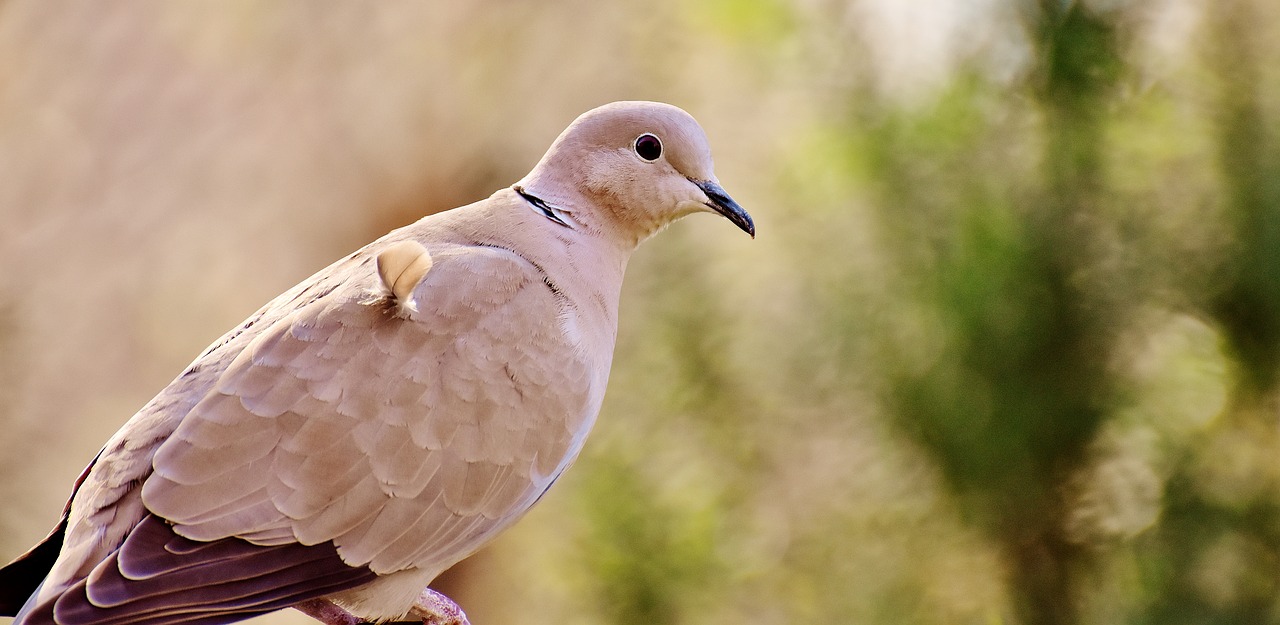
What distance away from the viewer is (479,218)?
1.66 meters

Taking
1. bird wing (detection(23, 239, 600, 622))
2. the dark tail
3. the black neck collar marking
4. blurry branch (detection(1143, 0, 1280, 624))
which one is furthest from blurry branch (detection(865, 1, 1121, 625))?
the dark tail

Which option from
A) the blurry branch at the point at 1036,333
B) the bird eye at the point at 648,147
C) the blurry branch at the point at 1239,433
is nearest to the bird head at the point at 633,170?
the bird eye at the point at 648,147

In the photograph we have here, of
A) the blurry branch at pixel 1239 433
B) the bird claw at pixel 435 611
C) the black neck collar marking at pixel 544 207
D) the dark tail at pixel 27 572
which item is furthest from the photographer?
the blurry branch at pixel 1239 433

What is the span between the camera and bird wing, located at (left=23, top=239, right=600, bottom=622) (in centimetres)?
129

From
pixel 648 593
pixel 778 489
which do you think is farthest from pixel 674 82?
pixel 648 593

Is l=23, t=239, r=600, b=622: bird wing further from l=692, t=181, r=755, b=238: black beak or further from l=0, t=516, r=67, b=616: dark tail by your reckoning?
l=692, t=181, r=755, b=238: black beak

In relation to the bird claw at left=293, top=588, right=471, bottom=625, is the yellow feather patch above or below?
above

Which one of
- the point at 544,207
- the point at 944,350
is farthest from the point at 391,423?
the point at 944,350

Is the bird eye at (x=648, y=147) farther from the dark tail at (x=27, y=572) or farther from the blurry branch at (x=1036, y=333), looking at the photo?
the blurry branch at (x=1036, y=333)

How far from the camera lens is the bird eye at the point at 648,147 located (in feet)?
5.67

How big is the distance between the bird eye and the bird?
17 centimetres

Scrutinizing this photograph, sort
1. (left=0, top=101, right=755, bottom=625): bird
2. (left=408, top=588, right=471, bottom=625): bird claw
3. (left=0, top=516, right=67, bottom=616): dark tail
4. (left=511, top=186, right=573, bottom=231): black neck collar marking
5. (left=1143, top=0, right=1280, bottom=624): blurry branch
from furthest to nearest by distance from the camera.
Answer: (left=1143, top=0, right=1280, bottom=624): blurry branch, (left=511, top=186, right=573, bottom=231): black neck collar marking, (left=408, top=588, right=471, bottom=625): bird claw, (left=0, top=516, right=67, bottom=616): dark tail, (left=0, top=101, right=755, bottom=625): bird

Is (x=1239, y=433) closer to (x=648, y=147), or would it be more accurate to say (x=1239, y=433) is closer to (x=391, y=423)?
(x=648, y=147)

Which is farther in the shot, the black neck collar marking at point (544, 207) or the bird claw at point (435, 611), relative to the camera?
the black neck collar marking at point (544, 207)
